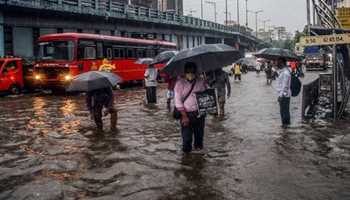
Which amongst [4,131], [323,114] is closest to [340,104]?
[323,114]

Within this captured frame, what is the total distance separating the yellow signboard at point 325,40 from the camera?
1083 cm

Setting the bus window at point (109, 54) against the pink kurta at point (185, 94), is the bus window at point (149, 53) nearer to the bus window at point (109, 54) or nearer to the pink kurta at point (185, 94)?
the bus window at point (109, 54)

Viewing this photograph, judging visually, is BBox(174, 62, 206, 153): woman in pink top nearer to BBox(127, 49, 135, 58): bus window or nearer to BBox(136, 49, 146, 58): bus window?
BBox(127, 49, 135, 58): bus window

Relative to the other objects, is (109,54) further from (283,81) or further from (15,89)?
(283,81)

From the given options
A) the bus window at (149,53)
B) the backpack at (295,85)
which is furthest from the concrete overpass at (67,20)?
the backpack at (295,85)

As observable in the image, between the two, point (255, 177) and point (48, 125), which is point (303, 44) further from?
point (48, 125)

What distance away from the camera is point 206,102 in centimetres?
774

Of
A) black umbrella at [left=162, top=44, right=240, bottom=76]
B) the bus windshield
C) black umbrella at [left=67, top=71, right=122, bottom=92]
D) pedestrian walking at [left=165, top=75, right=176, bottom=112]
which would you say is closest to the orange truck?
the bus windshield

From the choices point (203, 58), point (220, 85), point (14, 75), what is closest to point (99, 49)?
point (14, 75)

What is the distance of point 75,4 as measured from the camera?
1336 inches

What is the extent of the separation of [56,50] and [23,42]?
10312mm

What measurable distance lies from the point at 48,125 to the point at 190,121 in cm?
571

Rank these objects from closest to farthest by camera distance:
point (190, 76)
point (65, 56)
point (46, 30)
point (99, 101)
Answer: point (190, 76) → point (99, 101) → point (65, 56) → point (46, 30)

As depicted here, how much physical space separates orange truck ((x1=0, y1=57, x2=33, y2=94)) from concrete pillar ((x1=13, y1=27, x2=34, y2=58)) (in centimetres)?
732
